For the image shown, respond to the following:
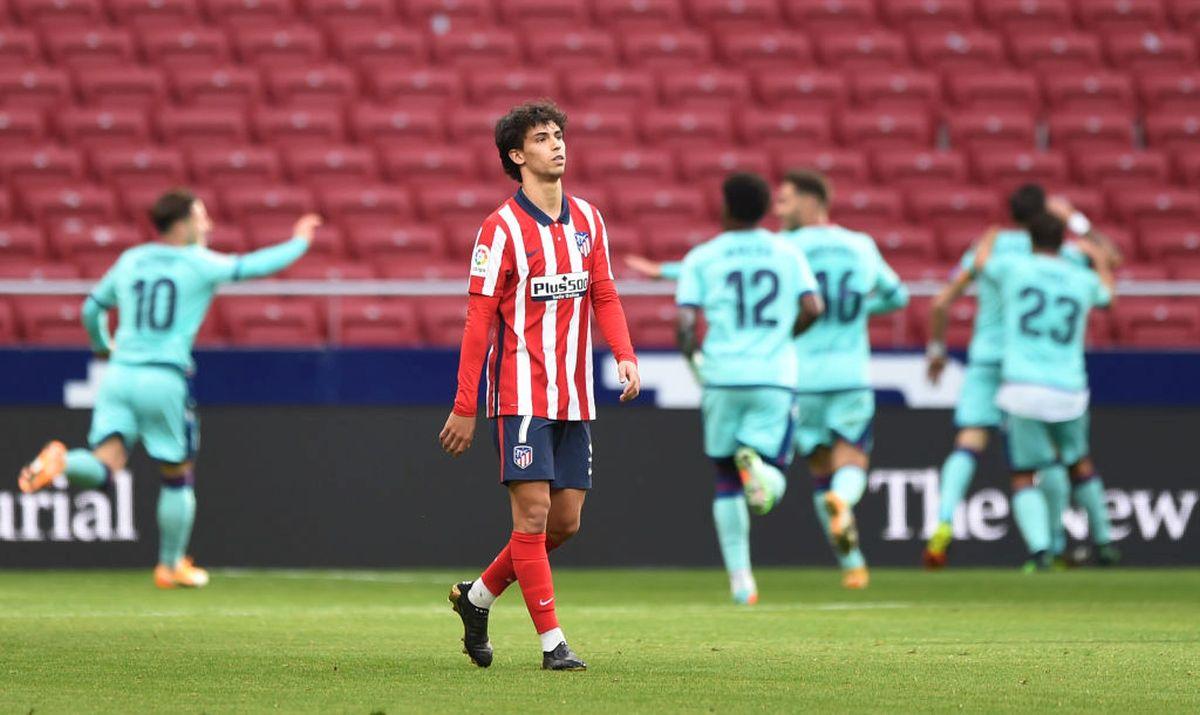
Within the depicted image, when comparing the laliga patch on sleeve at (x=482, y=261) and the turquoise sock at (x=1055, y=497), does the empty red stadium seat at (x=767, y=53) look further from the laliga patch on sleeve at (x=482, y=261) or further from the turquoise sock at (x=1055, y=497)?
the laliga patch on sleeve at (x=482, y=261)

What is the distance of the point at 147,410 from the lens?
1067 centimetres

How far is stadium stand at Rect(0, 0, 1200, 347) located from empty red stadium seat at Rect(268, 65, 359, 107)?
0.02 m

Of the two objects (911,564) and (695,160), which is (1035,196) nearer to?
(911,564)

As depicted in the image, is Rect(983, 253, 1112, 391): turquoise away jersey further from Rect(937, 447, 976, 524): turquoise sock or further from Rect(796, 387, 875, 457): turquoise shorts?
Rect(796, 387, 875, 457): turquoise shorts

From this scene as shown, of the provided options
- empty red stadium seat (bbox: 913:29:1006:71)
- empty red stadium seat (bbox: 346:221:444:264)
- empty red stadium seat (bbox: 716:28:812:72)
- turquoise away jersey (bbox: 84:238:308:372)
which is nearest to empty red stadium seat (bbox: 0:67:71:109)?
empty red stadium seat (bbox: 346:221:444:264)

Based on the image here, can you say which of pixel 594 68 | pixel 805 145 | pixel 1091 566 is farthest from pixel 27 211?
pixel 1091 566

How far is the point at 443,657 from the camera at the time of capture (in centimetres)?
653

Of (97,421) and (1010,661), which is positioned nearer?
(1010,661)

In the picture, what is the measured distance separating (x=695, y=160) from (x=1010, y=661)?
1065 cm

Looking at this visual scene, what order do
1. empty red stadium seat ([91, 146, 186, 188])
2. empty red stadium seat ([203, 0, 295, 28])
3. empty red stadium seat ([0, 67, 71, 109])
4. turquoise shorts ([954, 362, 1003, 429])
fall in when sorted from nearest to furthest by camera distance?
turquoise shorts ([954, 362, 1003, 429]), empty red stadium seat ([91, 146, 186, 188]), empty red stadium seat ([0, 67, 71, 109]), empty red stadium seat ([203, 0, 295, 28])

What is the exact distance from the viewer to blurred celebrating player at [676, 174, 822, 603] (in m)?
9.60

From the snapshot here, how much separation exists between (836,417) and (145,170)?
7534 millimetres

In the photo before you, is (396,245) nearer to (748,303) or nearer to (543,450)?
(748,303)

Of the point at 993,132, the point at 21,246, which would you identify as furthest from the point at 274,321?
the point at 993,132
